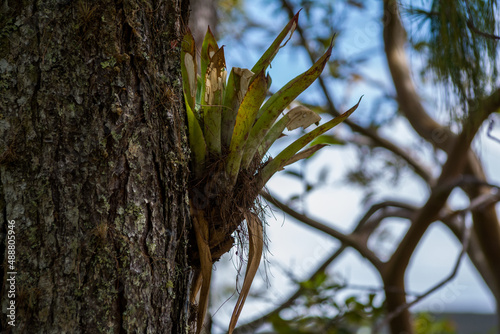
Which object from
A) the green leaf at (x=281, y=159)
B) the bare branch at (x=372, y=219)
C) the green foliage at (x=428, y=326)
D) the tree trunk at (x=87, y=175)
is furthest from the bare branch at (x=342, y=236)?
the tree trunk at (x=87, y=175)

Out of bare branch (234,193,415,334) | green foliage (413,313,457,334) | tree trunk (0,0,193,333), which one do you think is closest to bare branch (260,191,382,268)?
bare branch (234,193,415,334)

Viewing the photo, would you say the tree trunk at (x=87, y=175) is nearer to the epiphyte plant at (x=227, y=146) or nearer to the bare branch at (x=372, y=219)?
the epiphyte plant at (x=227, y=146)

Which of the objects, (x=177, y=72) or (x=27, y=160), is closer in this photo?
(x=27, y=160)

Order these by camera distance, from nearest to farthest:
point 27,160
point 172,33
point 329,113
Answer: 1. point 27,160
2. point 172,33
3. point 329,113

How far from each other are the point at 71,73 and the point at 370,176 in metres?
3.06

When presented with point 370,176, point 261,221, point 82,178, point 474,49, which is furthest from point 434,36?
point 370,176

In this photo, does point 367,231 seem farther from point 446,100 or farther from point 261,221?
point 261,221

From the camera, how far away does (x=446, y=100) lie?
139cm

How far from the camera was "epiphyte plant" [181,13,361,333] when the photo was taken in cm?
78

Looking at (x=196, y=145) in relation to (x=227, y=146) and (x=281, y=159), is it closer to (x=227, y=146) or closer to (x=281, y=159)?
(x=227, y=146)

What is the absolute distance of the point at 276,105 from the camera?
2.64 ft

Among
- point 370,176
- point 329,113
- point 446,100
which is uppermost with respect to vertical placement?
point 370,176

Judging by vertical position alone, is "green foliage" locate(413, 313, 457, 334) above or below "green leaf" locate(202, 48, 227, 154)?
above

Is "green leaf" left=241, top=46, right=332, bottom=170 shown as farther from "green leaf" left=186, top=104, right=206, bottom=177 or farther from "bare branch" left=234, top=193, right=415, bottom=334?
"bare branch" left=234, top=193, right=415, bottom=334
